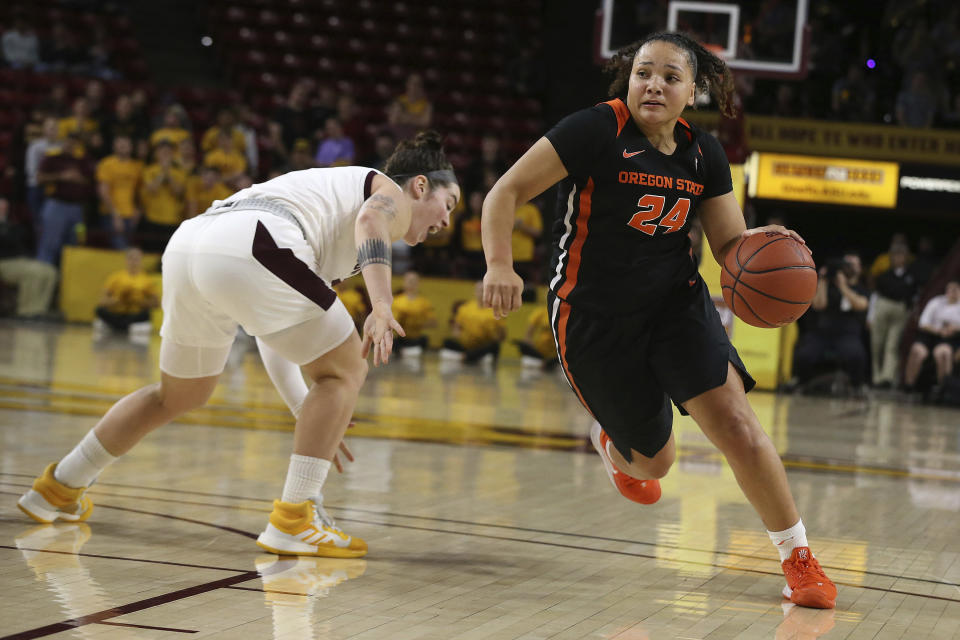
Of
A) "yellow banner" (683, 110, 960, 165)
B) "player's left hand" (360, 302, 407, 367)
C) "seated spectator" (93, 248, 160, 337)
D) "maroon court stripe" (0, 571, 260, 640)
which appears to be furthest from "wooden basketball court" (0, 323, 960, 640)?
"yellow banner" (683, 110, 960, 165)

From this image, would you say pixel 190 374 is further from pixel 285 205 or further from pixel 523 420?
pixel 523 420

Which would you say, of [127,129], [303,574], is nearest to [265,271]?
[303,574]

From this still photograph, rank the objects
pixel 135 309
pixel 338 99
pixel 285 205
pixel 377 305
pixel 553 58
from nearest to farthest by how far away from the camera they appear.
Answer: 1. pixel 377 305
2. pixel 285 205
3. pixel 135 309
4. pixel 338 99
5. pixel 553 58

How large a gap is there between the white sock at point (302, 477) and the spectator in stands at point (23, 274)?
12.3m

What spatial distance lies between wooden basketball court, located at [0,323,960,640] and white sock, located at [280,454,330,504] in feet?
0.77

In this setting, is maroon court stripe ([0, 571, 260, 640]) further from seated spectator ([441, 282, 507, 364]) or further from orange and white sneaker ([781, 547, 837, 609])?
seated spectator ([441, 282, 507, 364])

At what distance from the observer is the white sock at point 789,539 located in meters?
3.65

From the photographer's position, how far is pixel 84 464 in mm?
4141

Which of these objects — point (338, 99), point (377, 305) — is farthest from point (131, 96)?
point (377, 305)

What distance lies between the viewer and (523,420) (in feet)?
27.1

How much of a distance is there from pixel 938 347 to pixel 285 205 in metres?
10.3

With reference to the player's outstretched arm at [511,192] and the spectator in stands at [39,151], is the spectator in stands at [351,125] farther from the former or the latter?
the player's outstretched arm at [511,192]

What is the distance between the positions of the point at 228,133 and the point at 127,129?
4.15 feet

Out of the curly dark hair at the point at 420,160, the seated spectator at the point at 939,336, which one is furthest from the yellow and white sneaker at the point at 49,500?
the seated spectator at the point at 939,336
